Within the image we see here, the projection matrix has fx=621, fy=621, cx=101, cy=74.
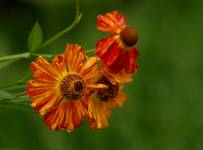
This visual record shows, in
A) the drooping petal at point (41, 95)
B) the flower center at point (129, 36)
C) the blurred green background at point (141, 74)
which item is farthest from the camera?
the blurred green background at point (141, 74)

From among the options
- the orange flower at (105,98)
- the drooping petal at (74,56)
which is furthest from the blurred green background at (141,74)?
the drooping petal at (74,56)

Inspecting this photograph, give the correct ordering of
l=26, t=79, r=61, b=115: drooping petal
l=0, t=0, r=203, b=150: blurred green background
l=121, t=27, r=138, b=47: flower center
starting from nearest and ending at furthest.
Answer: l=26, t=79, r=61, b=115: drooping petal → l=121, t=27, r=138, b=47: flower center → l=0, t=0, r=203, b=150: blurred green background

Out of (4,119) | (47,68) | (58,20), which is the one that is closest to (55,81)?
(47,68)

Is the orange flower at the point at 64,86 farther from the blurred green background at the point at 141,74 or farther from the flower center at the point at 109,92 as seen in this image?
the blurred green background at the point at 141,74

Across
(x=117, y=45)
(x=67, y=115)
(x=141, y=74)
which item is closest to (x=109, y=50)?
(x=117, y=45)

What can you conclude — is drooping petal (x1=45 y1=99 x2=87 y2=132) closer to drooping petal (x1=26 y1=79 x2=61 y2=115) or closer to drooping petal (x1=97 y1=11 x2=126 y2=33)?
drooping petal (x1=26 y1=79 x2=61 y2=115)

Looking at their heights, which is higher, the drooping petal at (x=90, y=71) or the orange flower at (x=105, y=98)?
the drooping petal at (x=90, y=71)

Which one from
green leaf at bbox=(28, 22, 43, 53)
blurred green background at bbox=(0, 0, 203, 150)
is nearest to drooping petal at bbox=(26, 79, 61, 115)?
green leaf at bbox=(28, 22, 43, 53)
